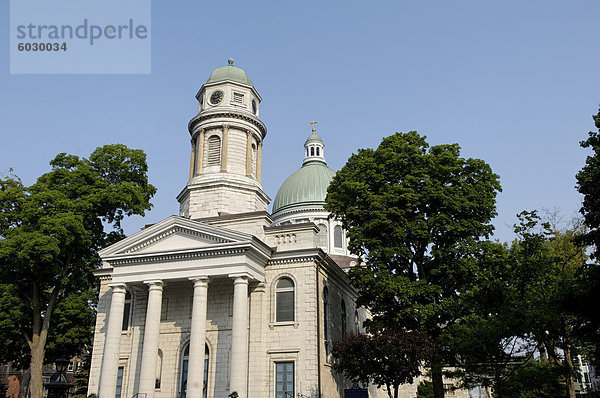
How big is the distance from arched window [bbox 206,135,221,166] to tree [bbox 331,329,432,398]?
14.3 meters

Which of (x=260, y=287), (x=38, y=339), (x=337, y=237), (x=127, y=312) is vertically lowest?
(x=38, y=339)

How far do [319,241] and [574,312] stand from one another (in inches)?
1177

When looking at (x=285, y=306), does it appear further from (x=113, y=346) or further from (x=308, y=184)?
(x=308, y=184)

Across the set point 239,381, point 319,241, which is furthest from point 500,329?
point 319,241

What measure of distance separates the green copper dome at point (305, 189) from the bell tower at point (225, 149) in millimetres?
14568

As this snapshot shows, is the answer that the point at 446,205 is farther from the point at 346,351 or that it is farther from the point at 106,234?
the point at 106,234

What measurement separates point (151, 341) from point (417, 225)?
13808mm

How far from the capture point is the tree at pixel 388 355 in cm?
2119

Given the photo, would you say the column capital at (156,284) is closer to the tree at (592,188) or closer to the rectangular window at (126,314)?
the rectangular window at (126,314)

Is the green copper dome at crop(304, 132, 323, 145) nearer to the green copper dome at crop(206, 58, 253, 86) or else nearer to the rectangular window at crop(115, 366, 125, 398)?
the green copper dome at crop(206, 58, 253, 86)

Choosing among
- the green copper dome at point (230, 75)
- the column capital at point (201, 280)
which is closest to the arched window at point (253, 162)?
the green copper dome at point (230, 75)

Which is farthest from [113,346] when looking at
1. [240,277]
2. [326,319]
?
[326,319]

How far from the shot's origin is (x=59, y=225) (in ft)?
91.6

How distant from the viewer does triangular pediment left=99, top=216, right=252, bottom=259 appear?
2505 cm
